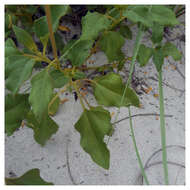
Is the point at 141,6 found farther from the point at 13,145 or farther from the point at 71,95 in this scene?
the point at 13,145

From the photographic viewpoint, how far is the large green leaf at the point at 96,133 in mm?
603

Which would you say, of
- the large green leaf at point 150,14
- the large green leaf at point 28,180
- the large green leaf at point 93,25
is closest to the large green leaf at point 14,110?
the large green leaf at point 28,180

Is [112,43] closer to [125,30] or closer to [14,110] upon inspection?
[125,30]

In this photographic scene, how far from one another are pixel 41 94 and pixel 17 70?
0.23 feet

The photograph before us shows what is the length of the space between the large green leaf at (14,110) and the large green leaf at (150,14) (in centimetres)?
33

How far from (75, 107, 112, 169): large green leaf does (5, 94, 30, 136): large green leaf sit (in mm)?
148

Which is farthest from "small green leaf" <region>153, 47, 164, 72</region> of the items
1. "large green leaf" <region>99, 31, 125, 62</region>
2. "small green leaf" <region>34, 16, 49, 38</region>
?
"small green leaf" <region>34, 16, 49, 38</region>

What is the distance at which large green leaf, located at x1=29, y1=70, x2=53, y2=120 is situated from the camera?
47 cm

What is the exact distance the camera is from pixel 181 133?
0.91 m

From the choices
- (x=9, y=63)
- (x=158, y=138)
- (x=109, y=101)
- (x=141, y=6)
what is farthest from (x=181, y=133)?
(x=9, y=63)

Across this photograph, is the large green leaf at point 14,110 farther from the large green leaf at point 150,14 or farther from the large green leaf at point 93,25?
the large green leaf at point 150,14

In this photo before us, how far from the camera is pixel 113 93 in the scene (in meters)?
0.64

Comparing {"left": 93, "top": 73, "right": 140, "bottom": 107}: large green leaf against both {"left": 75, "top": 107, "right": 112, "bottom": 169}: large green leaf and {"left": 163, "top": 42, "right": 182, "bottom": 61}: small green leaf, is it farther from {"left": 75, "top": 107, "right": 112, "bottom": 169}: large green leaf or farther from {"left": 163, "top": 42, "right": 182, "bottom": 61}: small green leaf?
{"left": 163, "top": 42, "right": 182, "bottom": 61}: small green leaf

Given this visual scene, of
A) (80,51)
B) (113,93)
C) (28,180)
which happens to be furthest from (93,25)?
(28,180)
